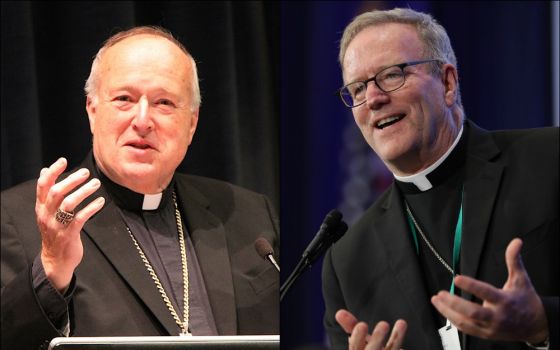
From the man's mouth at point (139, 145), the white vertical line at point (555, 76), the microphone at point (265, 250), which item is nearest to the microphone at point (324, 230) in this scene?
the white vertical line at point (555, 76)

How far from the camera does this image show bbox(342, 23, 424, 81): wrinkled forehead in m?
1.90

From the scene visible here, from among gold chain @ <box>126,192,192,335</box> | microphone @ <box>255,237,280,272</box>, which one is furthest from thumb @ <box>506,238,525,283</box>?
gold chain @ <box>126,192,192,335</box>

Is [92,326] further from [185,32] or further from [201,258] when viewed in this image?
[185,32]

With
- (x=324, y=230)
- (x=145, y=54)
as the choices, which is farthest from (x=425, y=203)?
(x=145, y=54)

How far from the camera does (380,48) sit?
6.24 feet

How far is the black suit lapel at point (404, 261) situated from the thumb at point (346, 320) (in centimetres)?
12

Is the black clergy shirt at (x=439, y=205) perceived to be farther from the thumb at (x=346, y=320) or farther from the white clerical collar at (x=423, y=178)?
the thumb at (x=346, y=320)

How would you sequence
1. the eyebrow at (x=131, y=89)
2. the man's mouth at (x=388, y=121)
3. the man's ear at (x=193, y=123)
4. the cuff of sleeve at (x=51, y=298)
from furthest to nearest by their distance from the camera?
1. the man's ear at (x=193, y=123)
2. the eyebrow at (x=131, y=89)
3. the cuff of sleeve at (x=51, y=298)
4. the man's mouth at (x=388, y=121)

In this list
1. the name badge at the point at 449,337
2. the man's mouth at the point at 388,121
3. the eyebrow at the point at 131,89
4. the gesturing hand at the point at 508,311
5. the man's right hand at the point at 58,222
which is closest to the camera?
the gesturing hand at the point at 508,311

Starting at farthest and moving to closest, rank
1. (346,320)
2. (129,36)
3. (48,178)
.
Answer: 1. (129,36)
2. (48,178)
3. (346,320)

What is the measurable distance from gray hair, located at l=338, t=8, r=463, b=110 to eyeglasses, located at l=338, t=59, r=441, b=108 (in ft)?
0.09

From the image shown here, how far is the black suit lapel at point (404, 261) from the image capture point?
181 cm

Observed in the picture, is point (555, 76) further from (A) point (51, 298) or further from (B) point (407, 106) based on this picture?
(A) point (51, 298)

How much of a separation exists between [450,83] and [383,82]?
0.16 metres
